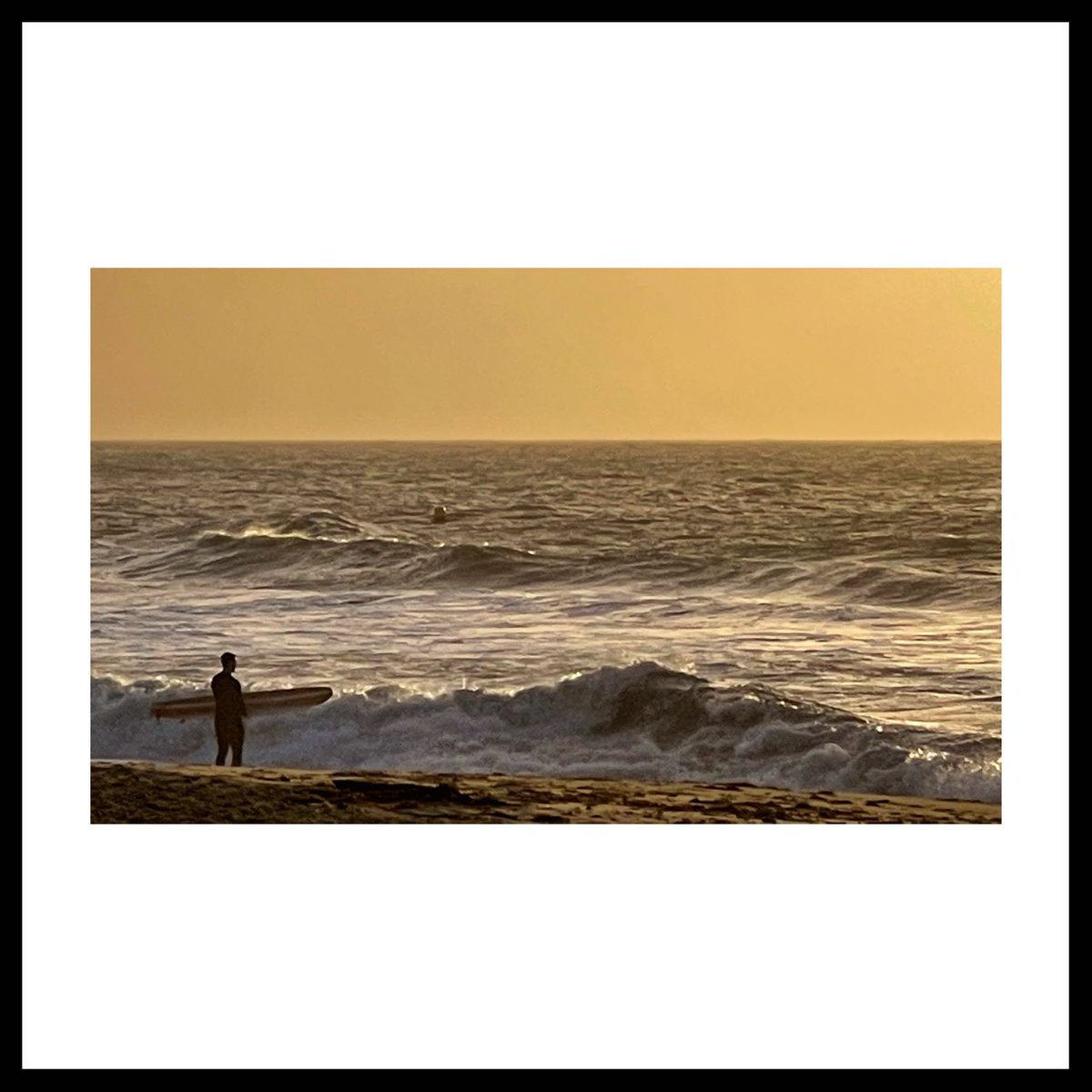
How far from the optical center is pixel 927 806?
699 cm

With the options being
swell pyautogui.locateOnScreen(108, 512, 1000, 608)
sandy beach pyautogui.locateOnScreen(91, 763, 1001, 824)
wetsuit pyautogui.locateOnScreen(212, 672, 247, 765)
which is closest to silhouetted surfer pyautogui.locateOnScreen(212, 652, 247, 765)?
wetsuit pyautogui.locateOnScreen(212, 672, 247, 765)

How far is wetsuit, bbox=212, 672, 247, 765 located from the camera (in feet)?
24.8

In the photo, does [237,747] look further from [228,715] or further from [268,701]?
[268,701]

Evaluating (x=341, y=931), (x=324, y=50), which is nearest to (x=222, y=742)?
(x=341, y=931)

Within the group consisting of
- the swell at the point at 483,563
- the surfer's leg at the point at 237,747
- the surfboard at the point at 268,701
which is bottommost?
the surfer's leg at the point at 237,747

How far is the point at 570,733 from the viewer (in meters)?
7.57

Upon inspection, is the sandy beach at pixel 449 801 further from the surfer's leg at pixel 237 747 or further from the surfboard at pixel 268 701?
the surfboard at pixel 268 701

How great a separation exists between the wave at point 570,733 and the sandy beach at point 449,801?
0.11 meters

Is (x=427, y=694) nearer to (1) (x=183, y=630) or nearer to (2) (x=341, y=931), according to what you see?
(1) (x=183, y=630)

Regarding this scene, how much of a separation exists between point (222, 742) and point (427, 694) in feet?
3.41

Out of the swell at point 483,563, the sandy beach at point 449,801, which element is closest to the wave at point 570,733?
the sandy beach at point 449,801

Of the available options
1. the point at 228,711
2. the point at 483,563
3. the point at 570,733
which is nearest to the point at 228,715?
the point at 228,711

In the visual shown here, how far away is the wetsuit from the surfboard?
0.03m

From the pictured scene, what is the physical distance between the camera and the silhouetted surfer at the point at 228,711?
7547 millimetres
